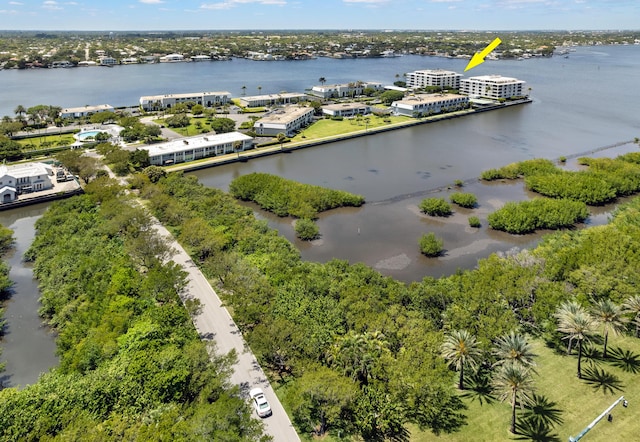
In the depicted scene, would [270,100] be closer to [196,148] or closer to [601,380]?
[196,148]

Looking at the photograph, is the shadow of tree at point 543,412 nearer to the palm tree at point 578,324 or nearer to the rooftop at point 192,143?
the palm tree at point 578,324

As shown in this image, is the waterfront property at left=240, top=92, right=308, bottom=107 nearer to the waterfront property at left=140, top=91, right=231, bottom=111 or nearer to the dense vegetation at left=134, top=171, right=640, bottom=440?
the waterfront property at left=140, top=91, right=231, bottom=111

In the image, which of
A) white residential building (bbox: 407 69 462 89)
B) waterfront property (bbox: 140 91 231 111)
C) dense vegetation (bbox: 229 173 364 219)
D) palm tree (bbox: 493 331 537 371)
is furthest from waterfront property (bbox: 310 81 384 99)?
palm tree (bbox: 493 331 537 371)

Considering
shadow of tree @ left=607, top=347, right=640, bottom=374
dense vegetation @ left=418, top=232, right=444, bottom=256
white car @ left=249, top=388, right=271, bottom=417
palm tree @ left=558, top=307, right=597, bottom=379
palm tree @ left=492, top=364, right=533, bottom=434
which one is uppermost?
palm tree @ left=558, top=307, right=597, bottom=379

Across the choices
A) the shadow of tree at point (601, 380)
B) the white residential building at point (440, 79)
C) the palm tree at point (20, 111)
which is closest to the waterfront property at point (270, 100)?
the white residential building at point (440, 79)

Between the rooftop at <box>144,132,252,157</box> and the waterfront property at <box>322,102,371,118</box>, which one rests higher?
the waterfront property at <box>322,102,371,118</box>

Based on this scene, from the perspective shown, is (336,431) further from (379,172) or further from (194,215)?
(379,172)

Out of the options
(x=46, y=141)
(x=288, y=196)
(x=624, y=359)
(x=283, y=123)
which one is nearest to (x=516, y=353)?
(x=624, y=359)
